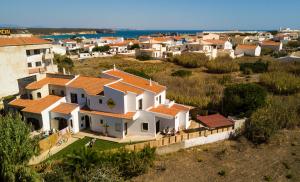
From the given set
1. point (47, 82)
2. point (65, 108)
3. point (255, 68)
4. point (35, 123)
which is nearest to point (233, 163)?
point (65, 108)

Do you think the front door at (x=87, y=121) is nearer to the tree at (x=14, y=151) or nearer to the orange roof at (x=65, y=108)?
the orange roof at (x=65, y=108)

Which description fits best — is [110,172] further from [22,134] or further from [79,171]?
[22,134]

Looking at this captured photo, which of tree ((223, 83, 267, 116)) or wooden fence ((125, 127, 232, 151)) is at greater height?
tree ((223, 83, 267, 116))

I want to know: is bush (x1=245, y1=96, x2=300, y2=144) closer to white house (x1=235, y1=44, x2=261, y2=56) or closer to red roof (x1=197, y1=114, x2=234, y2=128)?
red roof (x1=197, y1=114, x2=234, y2=128)

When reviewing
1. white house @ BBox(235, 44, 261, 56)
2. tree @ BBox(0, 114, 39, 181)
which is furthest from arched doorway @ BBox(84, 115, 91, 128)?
white house @ BBox(235, 44, 261, 56)

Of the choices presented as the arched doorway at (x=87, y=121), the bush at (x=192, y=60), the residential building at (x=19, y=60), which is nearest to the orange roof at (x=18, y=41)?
the residential building at (x=19, y=60)

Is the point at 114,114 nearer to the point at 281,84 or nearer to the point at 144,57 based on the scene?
the point at 281,84

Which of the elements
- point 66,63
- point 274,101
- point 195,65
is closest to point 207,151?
point 274,101

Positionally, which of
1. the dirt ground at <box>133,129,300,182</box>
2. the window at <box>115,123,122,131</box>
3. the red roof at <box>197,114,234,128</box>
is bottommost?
the dirt ground at <box>133,129,300,182</box>
